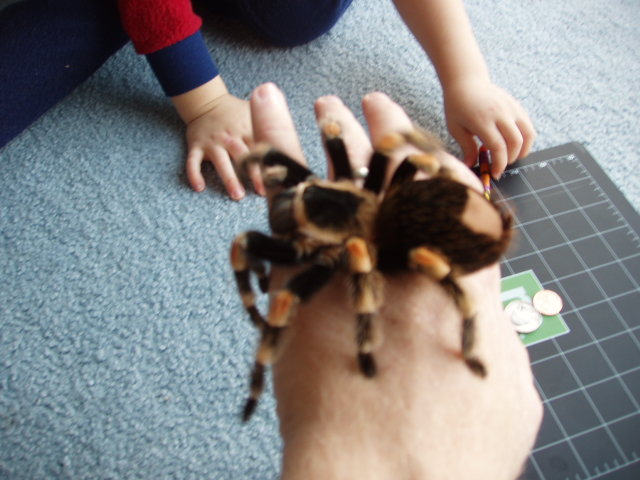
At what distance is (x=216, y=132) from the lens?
4.18 ft

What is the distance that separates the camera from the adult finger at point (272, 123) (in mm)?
814

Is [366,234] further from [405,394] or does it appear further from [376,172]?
[405,394]

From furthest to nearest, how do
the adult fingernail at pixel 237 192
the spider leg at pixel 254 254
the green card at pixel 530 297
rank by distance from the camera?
the adult fingernail at pixel 237 192 < the green card at pixel 530 297 < the spider leg at pixel 254 254

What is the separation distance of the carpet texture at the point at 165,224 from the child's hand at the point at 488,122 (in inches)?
3.8

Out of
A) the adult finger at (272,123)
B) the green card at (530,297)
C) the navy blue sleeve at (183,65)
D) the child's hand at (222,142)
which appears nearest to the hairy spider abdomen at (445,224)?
the adult finger at (272,123)

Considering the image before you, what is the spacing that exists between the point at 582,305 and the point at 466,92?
1.70ft

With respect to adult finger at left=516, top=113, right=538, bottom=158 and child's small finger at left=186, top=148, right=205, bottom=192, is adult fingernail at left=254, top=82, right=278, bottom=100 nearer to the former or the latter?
child's small finger at left=186, top=148, right=205, bottom=192

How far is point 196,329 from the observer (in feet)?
3.57

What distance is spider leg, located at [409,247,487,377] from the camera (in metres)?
0.63

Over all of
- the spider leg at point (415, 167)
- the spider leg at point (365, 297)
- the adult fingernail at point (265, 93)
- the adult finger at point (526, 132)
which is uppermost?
the adult fingernail at point (265, 93)

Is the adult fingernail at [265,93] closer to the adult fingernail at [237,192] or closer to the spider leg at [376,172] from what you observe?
the spider leg at [376,172]

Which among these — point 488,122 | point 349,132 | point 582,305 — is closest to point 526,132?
point 488,122

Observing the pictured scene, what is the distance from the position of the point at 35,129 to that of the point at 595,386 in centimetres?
141

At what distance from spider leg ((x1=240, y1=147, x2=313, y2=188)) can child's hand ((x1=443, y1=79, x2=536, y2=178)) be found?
529mm
